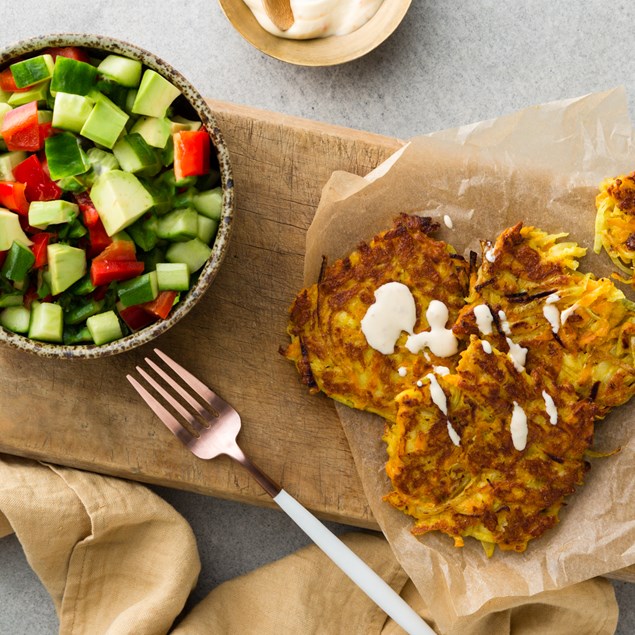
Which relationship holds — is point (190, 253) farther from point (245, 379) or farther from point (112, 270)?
point (245, 379)

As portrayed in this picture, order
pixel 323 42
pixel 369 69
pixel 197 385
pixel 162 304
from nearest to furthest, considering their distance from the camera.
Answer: pixel 162 304
pixel 197 385
pixel 323 42
pixel 369 69

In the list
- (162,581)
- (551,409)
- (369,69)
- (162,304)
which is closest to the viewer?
(162,304)

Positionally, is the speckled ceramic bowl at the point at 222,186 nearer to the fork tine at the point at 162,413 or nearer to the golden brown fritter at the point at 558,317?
the fork tine at the point at 162,413

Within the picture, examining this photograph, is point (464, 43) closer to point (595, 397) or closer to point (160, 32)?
point (160, 32)

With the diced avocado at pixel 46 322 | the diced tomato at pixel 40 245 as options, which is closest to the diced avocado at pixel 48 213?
the diced tomato at pixel 40 245

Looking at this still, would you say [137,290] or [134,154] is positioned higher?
[134,154]

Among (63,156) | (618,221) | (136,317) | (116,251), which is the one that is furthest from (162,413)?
(618,221)

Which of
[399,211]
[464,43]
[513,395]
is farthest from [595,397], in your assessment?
[464,43]

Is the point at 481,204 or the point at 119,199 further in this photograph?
the point at 481,204
